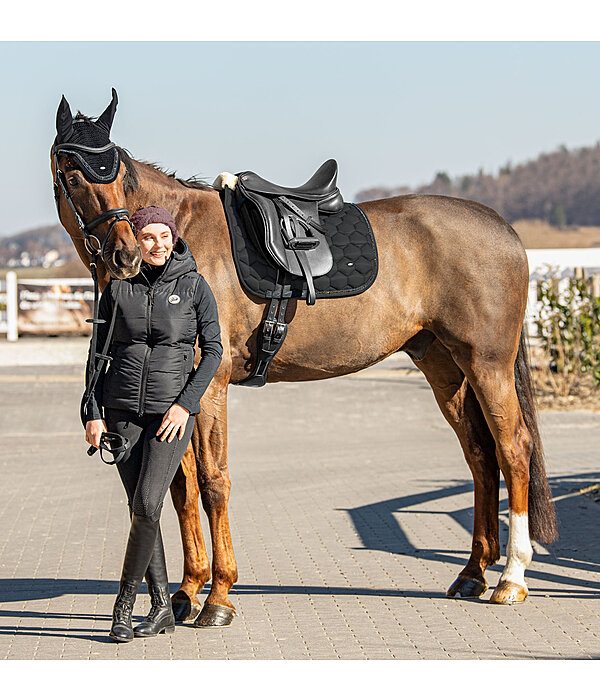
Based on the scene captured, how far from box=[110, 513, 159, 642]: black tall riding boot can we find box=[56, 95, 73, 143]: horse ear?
1.84 meters

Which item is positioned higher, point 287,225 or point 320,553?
point 287,225

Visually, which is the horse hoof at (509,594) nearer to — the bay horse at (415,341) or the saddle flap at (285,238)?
the bay horse at (415,341)

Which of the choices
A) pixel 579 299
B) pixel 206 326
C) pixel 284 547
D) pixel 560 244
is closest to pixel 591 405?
pixel 579 299

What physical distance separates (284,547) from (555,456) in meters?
4.90

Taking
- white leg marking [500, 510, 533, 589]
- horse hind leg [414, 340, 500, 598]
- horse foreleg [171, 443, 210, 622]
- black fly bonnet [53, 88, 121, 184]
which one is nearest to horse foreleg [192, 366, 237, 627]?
horse foreleg [171, 443, 210, 622]

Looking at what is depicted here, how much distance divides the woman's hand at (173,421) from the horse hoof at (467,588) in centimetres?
201

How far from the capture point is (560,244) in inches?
2635

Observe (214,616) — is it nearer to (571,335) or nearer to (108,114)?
(108,114)

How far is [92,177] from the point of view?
4.59 metres

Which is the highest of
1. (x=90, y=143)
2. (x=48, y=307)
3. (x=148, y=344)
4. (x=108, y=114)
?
(x=108, y=114)

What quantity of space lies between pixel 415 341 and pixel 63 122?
2277 millimetres

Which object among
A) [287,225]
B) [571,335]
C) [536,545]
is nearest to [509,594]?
[536,545]

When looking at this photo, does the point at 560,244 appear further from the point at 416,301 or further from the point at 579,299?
the point at 416,301

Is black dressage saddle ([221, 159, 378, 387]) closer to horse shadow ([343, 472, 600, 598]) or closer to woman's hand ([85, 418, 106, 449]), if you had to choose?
woman's hand ([85, 418, 106, 449])
